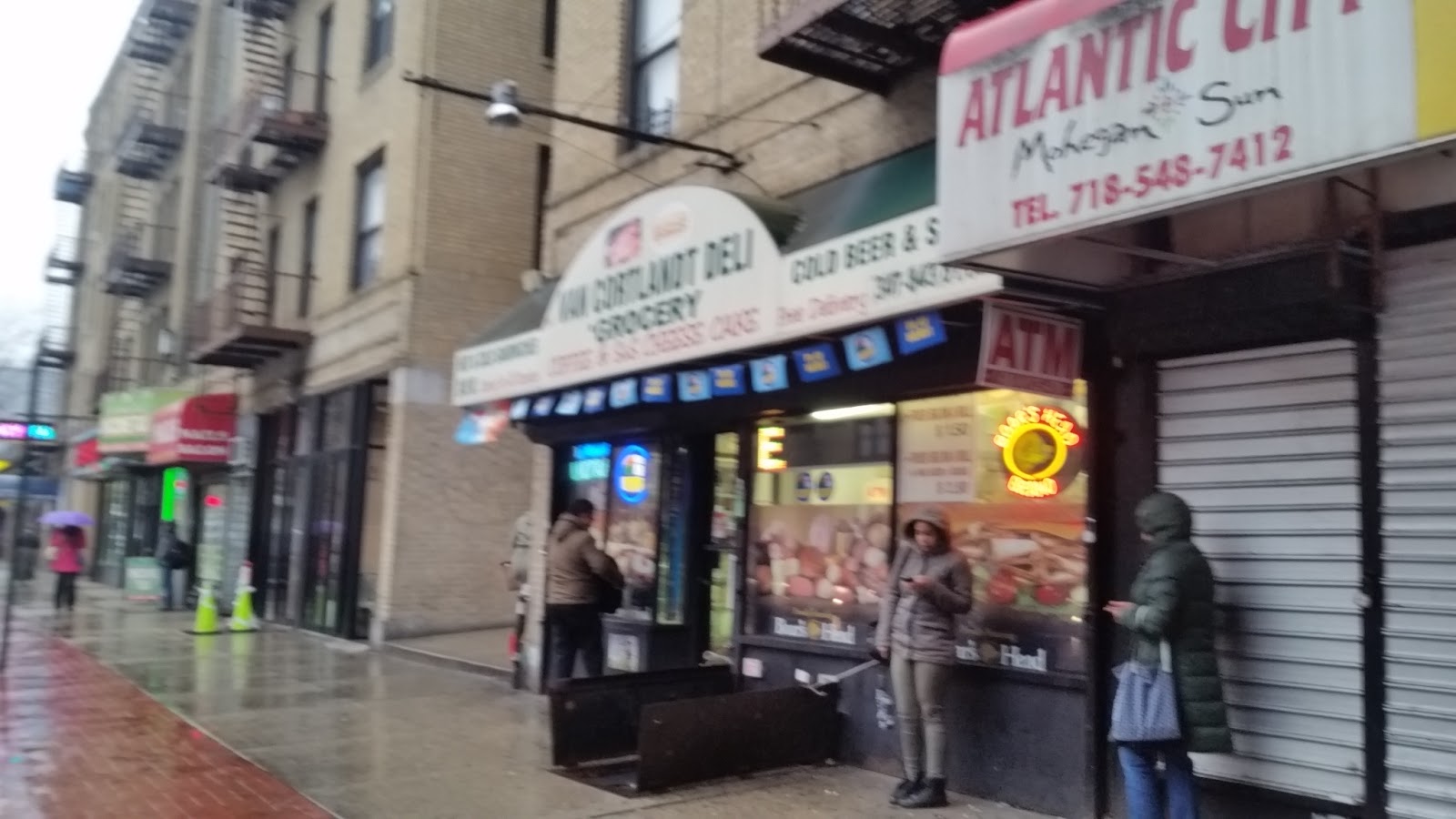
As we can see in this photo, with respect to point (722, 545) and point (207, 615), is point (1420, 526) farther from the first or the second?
point (207, 615)

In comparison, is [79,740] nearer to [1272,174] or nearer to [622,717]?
[622,717]

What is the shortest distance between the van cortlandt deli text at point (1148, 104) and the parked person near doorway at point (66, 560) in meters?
20.3

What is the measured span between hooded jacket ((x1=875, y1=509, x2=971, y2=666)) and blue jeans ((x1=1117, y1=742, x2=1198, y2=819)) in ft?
4.37

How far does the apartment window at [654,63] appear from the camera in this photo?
10.8 m

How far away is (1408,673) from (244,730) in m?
8.07

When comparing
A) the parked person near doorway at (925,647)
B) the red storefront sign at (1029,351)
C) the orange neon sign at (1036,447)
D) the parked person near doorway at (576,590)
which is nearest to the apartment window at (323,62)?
the parked person near doorway at (576,590)

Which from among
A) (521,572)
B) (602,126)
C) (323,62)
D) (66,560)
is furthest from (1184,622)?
(66,560)

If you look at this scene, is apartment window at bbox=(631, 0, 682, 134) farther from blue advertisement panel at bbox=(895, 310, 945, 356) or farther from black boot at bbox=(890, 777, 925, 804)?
black boot at bbox=(890, 777, 925, 804)

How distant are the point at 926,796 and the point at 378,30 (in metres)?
14.8

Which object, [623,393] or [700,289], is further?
[623,393]

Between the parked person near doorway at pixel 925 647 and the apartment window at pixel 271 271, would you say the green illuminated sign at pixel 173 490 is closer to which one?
the apartment window at pixel 271 271

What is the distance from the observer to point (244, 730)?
9.07m

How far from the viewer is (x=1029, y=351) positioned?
6203mm

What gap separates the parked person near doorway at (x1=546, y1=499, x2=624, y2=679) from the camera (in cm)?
924
